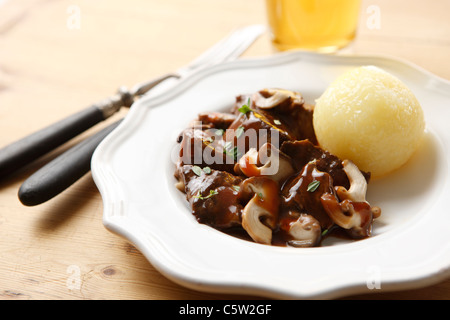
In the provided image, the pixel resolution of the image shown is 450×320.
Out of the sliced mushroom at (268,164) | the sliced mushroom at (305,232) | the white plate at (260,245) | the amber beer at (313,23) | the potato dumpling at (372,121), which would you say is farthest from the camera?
the amber beer at (313,23)

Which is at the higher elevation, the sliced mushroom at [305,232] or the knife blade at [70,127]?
the knife blade at [70,127]

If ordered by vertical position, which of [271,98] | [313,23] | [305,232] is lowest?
[305,232]

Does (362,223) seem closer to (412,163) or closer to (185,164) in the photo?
(412,163)

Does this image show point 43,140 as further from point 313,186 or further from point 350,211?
point 350,211

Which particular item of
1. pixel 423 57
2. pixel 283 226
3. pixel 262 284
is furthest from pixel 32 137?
pixel 423 57

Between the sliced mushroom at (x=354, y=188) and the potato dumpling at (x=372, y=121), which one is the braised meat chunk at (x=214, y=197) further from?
the potato dumpling at (x=372, y=121)

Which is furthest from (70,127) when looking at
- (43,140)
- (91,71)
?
(91,71)

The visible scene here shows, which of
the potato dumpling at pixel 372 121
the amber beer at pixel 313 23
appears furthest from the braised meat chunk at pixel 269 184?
the amber beer at pixel 313 23
